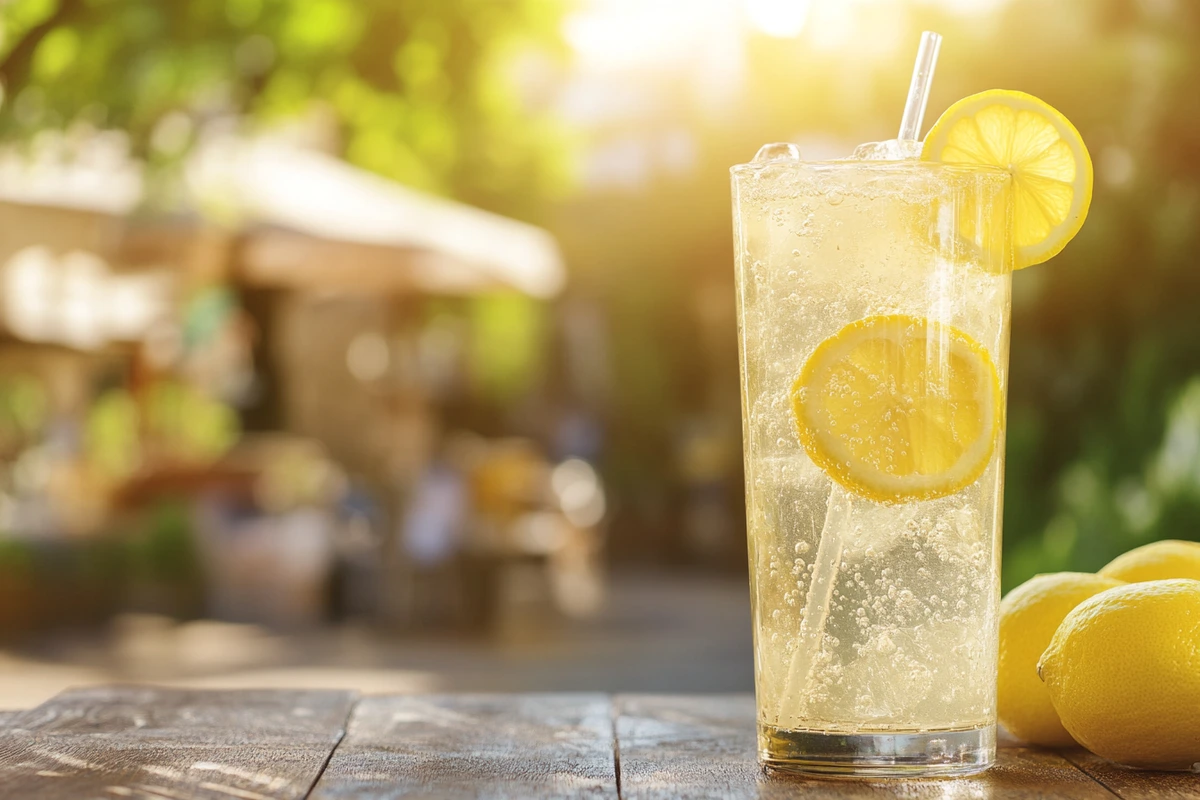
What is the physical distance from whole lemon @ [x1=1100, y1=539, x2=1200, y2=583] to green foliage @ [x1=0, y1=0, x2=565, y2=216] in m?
3.20

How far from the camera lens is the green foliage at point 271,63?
4.80m

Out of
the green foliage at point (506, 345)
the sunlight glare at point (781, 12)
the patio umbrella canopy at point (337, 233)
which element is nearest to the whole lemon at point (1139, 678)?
the sunlight glare at point (781, 12)

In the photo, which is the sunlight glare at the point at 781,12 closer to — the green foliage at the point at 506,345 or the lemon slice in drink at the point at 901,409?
the lemon slice in drink at the point at 901,409

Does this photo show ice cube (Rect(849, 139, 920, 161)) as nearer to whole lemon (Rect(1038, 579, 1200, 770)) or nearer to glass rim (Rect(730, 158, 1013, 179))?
glass rim (Rect(730, 158, 1013, 179))

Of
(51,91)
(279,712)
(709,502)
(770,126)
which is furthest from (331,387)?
(279,712)

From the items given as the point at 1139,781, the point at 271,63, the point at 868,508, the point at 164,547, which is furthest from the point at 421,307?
the point at 1139,781

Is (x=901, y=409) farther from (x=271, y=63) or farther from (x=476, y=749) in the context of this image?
(x=271, y=63)

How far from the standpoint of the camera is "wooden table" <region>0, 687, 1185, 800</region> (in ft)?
3.46

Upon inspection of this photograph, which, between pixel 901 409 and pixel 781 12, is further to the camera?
pixel 781 12

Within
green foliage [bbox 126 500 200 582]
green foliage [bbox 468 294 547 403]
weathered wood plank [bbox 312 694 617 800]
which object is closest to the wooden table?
weathered wood plank [bbox 312 694 617 800]

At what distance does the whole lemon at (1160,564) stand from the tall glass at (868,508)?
23 centimetres

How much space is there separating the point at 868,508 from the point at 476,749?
39 cm

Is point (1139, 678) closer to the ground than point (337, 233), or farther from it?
closer to the ground

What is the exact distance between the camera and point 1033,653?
129 cm
